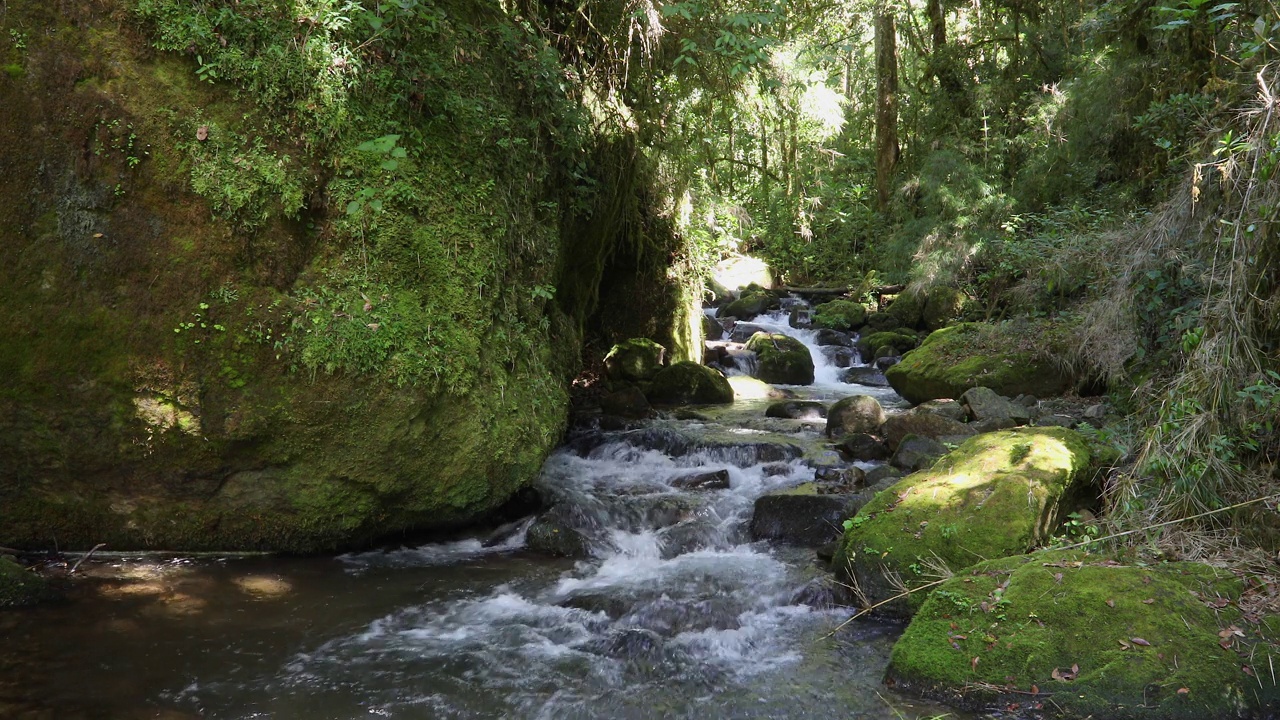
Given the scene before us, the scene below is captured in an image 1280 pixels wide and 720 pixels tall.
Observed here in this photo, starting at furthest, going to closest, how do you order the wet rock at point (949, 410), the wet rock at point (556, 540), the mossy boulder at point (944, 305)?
the mossy boulder at point (944, 305)
the wet rock at point (949, 410)
the wet rock at point (556, 540)

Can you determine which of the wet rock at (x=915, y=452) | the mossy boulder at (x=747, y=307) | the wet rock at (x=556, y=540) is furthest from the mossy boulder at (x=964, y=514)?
the mossy boulder at (x=747, y=307)

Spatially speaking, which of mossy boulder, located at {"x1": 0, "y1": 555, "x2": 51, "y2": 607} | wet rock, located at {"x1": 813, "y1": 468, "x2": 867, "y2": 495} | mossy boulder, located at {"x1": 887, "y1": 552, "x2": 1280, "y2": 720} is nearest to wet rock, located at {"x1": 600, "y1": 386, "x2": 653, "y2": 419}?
wet rock, located at {"x1": 813, "y1": 468, "x2": 867, "y2": 495}

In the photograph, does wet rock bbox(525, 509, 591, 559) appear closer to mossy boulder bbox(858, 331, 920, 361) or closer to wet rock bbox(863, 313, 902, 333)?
mossy boulder bbox(858, 331, 920, 361)

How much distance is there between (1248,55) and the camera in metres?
4.52

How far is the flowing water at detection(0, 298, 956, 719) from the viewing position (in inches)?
160

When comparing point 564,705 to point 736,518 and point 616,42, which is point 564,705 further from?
point 616,42

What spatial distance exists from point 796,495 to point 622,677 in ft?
9.63

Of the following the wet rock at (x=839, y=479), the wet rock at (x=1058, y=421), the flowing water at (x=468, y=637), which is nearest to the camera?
the flowing water at (x=468, y=637)

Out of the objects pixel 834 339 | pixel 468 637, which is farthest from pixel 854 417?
pixel 834 339

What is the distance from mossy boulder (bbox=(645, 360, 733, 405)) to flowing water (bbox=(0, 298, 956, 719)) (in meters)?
5.21

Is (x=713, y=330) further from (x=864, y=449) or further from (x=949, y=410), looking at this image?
(x=864, y=449)

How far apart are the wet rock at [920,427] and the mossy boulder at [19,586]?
25.3 feet

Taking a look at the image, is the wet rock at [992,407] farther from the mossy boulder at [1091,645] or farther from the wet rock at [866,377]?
the mossy boulder at [1091,645]

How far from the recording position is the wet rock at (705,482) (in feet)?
26.4
